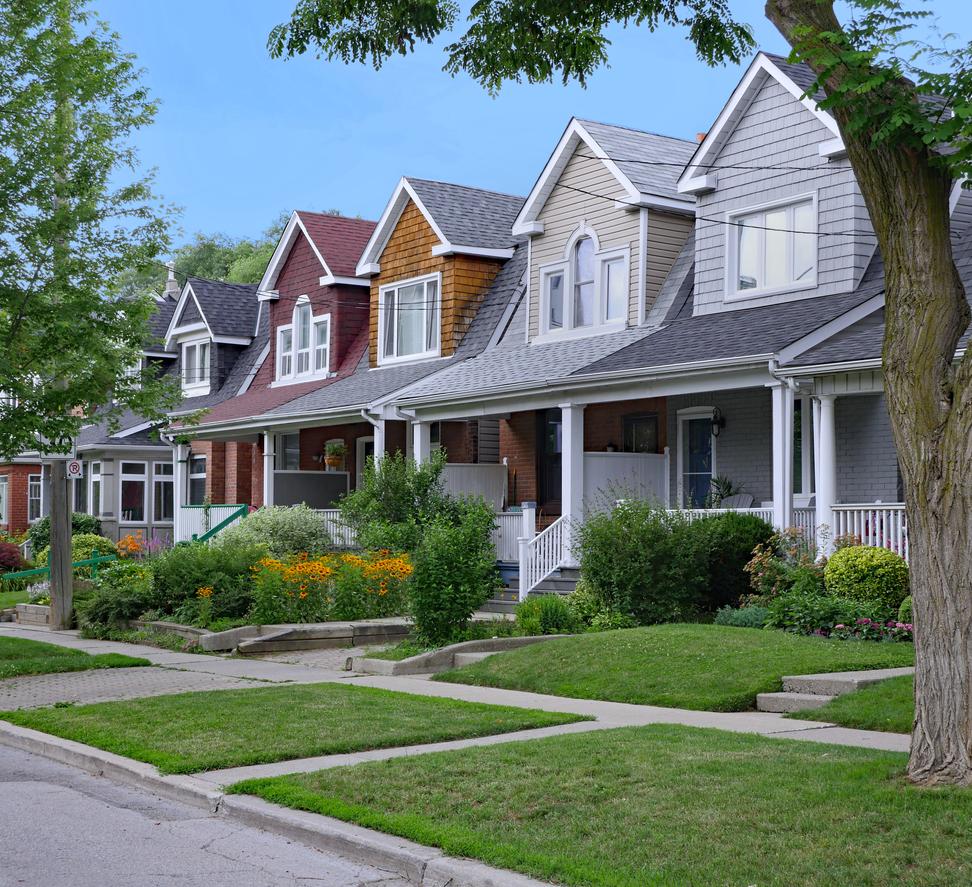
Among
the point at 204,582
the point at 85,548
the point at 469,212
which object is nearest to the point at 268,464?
the point at 85,548

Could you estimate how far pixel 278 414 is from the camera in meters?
27.1

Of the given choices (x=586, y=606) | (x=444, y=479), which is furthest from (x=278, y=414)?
(x=586, y=606)

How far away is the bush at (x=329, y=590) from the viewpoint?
18.2 meters

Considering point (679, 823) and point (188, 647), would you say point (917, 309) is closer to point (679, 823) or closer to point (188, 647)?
point (679, 823)

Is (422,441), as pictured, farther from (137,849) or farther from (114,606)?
(137,849)

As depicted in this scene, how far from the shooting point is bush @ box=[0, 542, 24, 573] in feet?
105

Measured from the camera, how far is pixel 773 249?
20203 millimetres

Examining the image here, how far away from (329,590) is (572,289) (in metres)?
7.89

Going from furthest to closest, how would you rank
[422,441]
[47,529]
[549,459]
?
[47,529]
[549,459]
[422,441]

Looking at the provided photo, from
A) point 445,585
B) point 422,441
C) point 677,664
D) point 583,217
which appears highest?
point 583,217

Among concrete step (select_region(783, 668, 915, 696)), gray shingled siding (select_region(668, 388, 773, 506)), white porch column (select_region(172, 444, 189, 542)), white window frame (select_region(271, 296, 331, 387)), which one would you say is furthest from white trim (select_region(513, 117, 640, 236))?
concrete step (select_region(783, 668, 915, 696))

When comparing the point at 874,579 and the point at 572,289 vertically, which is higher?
the point at 572,289

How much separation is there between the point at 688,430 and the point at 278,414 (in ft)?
31.3

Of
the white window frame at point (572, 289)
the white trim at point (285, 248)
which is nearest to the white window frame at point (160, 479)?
the white trim at point (285, 248)
